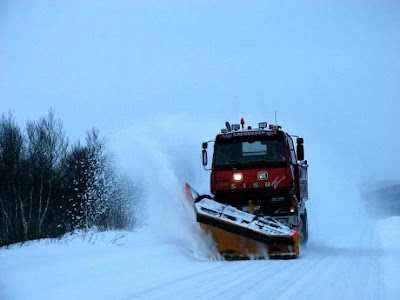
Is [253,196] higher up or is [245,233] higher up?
[253,196]

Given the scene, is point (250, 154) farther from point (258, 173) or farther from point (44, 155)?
point (44, 155)

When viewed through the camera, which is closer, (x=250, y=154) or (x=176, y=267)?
(x=176, y=267)

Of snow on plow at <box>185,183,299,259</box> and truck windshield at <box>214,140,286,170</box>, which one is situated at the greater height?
truck windshield at <box>214,140,286,170</box>

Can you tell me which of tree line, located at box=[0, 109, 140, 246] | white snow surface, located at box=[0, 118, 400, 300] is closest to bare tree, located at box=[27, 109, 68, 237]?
tree line, located at box=[0, 109, 140, 246]

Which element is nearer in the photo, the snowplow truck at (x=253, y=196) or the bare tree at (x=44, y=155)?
the snowplow truck at (x=253, y=196)

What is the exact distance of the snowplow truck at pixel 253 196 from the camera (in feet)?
29.9

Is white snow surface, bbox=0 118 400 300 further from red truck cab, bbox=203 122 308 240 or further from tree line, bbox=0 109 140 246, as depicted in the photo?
tree line, bbox=0 109 140 246

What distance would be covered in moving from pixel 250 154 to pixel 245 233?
94.0 inches

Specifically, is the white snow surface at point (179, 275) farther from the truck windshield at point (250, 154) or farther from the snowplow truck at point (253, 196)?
the truck windshield at point (250, 154)

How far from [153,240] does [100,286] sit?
19.1 ft

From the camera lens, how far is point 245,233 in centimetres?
902

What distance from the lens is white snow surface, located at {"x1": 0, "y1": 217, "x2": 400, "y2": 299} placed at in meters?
5.39

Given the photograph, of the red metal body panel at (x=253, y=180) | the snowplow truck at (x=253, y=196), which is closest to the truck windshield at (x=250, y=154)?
the snowplow truck at (x=253, y=196)

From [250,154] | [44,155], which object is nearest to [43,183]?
[44,155]
